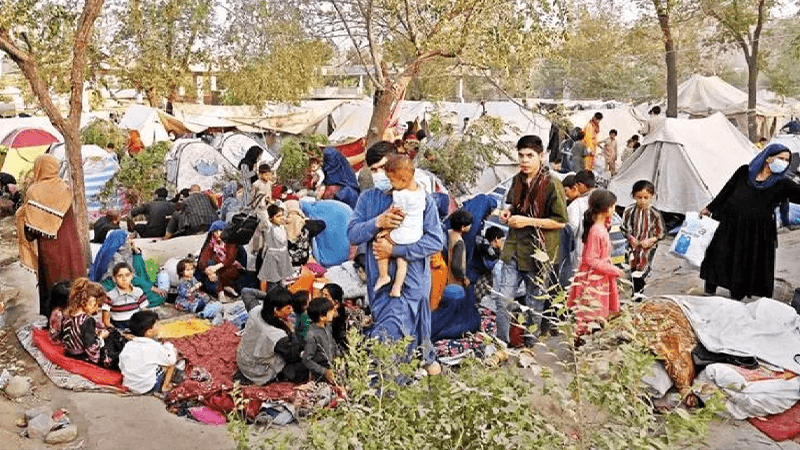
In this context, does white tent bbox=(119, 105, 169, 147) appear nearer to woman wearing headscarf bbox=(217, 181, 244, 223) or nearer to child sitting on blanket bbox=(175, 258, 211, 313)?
woman wearing headscarf bbox=(217, 181, 244, 223)

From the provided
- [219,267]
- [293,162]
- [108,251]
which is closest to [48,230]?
[108,251]

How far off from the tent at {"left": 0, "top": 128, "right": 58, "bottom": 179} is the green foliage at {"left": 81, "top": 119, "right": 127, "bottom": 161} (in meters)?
0.76

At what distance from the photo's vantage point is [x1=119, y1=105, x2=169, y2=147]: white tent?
1609cm

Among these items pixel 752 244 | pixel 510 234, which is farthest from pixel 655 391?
pixel 752 244

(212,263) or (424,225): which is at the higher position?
(424,225)

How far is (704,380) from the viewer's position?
14.6 feet

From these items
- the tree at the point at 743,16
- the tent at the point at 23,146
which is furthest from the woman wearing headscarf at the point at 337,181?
the tree at the point at 743,16

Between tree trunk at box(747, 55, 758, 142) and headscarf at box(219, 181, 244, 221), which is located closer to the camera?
headscarf at box(219, 181, 244, 221)

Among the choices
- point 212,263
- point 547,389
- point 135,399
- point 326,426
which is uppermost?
point 547,389

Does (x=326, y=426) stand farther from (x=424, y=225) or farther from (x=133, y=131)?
(x=133, y=131)

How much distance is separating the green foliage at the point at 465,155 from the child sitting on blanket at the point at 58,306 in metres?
5.88

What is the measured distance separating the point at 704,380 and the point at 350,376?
2.69 m

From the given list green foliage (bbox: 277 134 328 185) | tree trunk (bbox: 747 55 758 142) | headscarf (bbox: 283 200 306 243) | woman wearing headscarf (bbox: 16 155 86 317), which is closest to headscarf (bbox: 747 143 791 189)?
headscarf (bbox: 283 200 306 243)

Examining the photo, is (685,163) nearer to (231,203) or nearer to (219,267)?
(231,203)
